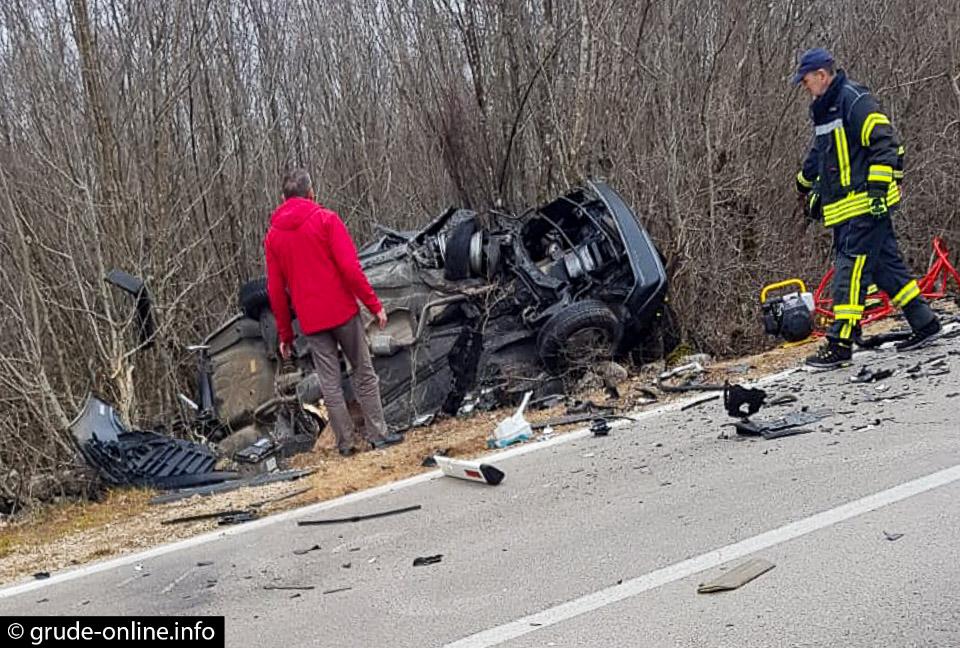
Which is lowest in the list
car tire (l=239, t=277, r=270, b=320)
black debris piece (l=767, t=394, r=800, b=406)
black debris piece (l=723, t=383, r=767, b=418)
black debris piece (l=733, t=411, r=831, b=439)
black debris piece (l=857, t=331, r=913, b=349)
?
black debris piece (l=857, t=331, r=913, b=349)

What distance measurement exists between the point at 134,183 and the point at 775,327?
5.63 m

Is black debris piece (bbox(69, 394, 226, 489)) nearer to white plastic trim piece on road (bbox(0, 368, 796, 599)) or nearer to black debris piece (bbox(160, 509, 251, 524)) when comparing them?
black debris piece (bbox(160, 509, 251, 524))

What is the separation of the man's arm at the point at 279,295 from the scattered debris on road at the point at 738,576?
4309 millimetres

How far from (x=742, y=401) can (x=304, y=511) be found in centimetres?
245

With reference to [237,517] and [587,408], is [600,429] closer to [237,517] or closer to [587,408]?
[587,408]

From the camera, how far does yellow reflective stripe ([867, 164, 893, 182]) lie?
662 centimetres

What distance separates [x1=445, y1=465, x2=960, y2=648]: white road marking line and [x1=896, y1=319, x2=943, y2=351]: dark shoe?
2586 mm

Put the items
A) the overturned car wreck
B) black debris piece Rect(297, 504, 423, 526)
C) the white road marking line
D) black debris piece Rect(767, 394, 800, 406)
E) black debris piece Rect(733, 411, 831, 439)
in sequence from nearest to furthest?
1. the white road marking line
2. black debris piece Rect(297, 504, 423, 526)
3. black debris piece Rect(733, 411, 831, 439)
4. black debris piece Rect(767, 394, 800, 406)
5. the overturned car wreck

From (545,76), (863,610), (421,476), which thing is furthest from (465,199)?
(863,610)

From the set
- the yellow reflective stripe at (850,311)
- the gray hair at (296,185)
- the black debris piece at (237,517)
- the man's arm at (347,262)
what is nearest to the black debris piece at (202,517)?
the black debris piece at (237,517)

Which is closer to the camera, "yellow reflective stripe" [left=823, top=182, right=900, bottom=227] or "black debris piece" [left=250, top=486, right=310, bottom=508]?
"black debris piece" [left=250, top=486, right=310, bottom=508]

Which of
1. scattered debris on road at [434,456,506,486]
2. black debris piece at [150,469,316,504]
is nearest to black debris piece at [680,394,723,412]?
scattered debris on road at [434,456,506,486]

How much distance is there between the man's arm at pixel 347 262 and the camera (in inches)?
276

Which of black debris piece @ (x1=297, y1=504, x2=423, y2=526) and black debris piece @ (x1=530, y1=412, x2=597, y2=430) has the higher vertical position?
black debris piece @ (x1=297, y1=504, x2=423, y2=526)
